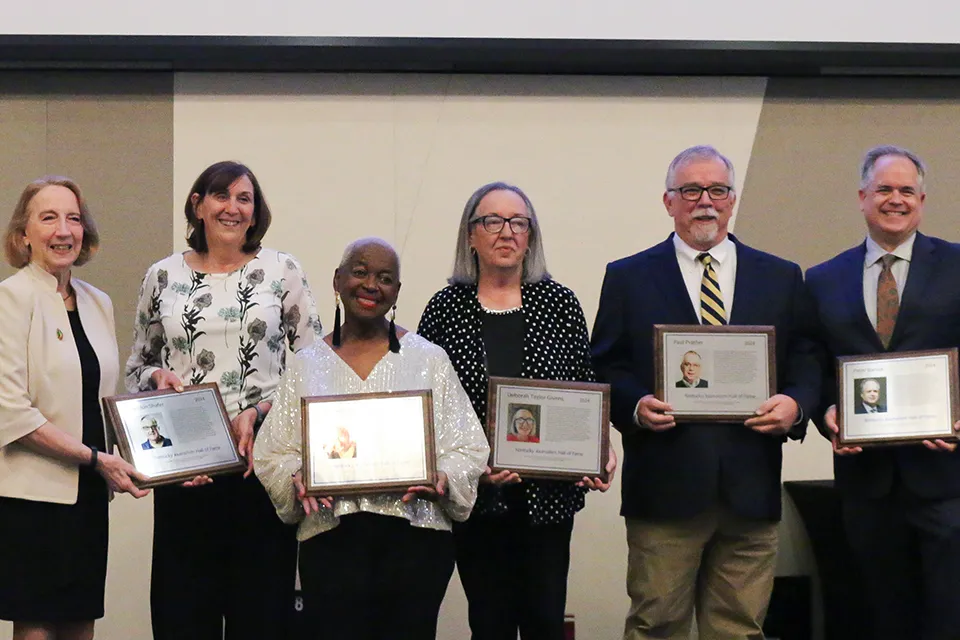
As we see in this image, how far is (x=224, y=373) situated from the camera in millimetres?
3133

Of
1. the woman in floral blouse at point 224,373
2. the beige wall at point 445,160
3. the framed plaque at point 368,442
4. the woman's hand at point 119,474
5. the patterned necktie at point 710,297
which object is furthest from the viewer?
the beige wall at point 445,160

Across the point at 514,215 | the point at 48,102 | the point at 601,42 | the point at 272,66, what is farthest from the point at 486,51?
the point at 48,102

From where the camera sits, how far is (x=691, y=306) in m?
3.18

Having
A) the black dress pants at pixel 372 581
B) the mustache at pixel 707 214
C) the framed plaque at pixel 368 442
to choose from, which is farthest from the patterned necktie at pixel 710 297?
the black dress pants at pixel 372 581

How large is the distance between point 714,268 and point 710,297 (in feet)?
0.30

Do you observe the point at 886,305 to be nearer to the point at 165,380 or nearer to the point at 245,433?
the point at 245,433

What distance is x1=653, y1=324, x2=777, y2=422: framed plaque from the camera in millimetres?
3041

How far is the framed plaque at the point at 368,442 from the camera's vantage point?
273cm

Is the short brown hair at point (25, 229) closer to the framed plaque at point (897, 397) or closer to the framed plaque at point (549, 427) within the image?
the framed plaque at point (549, 427)

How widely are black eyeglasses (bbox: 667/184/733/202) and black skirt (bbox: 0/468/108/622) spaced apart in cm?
185

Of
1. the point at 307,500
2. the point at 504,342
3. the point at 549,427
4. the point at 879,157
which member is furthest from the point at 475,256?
the point at 879,157

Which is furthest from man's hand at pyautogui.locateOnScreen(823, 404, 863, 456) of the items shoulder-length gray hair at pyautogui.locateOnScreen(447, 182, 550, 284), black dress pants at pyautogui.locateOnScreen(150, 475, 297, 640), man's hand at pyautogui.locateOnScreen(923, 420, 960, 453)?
black dress pants at pyautogui.locateOnScreen(150, 475, 297, 640)

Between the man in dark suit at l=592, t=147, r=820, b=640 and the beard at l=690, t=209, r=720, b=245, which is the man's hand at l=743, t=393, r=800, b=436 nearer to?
the man in dark suit at l=592, t=147, r=820, b=640

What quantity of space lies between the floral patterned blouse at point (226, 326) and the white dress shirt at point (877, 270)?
5.17ft
